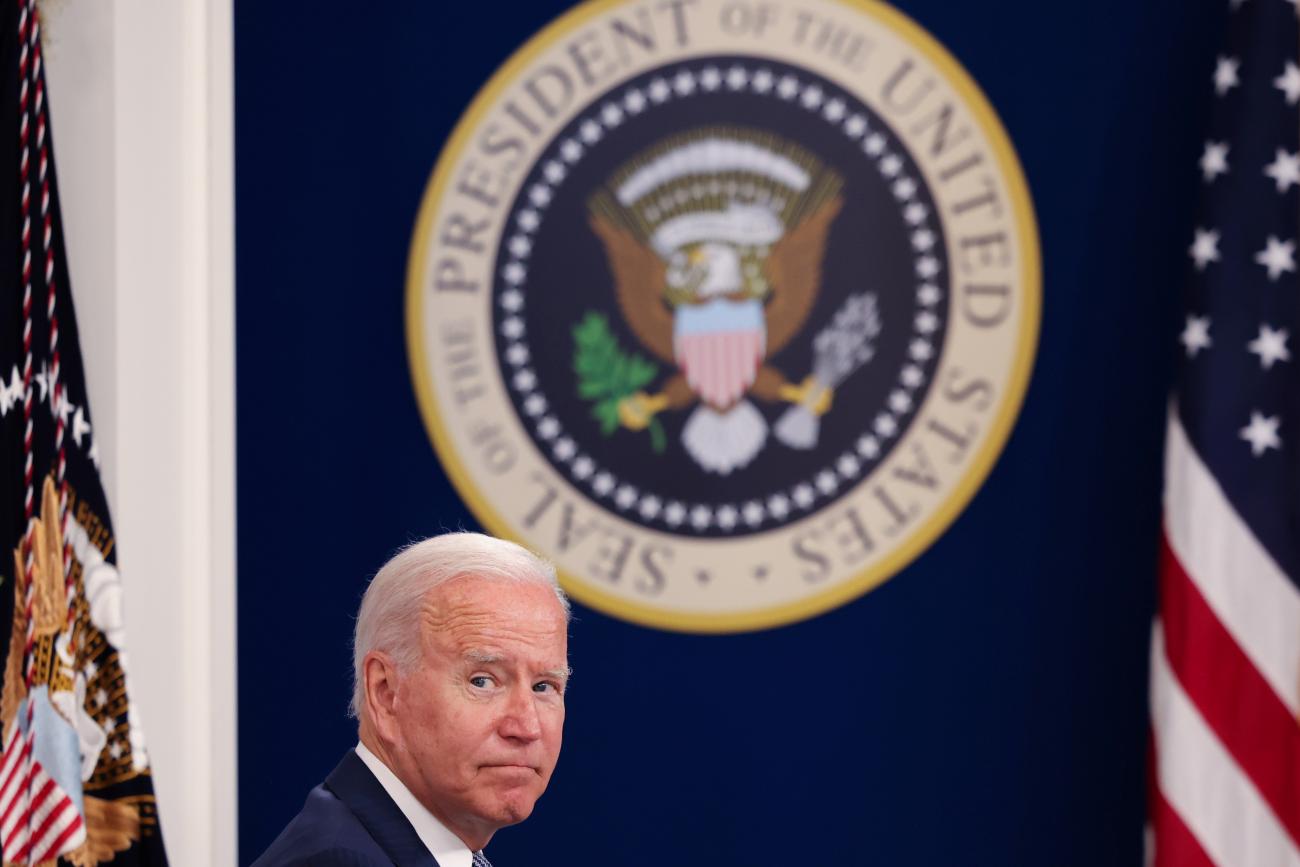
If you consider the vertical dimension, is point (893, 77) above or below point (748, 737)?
above

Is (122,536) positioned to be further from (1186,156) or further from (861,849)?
(1186,156)

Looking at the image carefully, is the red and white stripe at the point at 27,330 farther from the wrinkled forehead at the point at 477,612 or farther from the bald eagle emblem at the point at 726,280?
the wrinkled forehead at the point at 477,612

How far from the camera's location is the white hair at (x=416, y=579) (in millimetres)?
1789

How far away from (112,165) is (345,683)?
1.11 m

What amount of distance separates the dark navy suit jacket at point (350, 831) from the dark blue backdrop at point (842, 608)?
5.15ft

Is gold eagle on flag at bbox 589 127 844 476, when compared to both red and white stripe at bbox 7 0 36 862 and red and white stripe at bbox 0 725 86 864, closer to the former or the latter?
red and white stripe at bbox 7 0 36 862

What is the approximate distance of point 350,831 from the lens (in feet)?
5.50

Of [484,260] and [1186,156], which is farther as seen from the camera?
[484,260]

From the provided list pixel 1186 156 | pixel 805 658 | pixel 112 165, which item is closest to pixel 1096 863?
pixel 805 658

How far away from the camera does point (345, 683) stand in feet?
11.2

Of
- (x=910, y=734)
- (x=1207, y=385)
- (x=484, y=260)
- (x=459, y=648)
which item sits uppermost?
(x=484, y=260)

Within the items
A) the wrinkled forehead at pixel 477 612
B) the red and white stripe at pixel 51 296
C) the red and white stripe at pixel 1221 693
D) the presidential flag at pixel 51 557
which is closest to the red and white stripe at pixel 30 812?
the presidential flag at pixel 51 557

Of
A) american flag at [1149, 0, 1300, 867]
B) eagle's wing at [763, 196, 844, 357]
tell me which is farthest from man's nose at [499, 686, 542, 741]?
eagle's wing at [763, 196, 844, 357]

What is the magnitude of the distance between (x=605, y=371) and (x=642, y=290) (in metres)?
0.17
